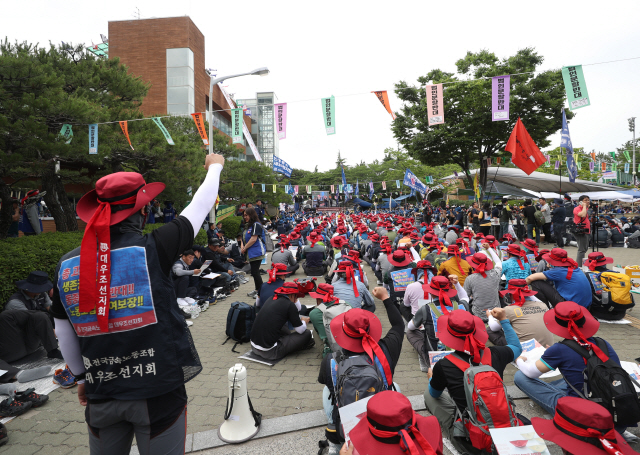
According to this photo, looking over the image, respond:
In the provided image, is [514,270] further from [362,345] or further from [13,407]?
[13,407]

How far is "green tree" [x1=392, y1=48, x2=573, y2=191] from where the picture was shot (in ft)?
51.4

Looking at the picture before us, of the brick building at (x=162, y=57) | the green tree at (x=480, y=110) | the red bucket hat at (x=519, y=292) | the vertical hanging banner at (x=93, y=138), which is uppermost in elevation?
the brick building at (x=162, y=57)

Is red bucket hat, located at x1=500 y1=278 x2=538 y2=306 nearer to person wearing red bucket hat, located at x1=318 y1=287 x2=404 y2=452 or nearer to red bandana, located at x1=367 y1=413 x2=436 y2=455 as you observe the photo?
person wearing red bucket hat, located at x1=318 y1=287 x2=404 y2=452

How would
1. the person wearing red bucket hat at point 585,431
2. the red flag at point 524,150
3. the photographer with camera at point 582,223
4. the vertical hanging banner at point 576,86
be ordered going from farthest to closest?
the red flag at point 524,150 < the photographer with camera at point 582,223 < the vertical hanging banner at point 576,86 < the person wearing red bucket hat at point 585,431

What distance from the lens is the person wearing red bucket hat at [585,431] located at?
182 cm

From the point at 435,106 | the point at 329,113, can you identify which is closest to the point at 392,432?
the point at 329,113

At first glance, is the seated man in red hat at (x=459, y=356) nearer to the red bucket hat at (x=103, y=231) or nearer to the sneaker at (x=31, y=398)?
the red bucket hat at (x=103, y=231)

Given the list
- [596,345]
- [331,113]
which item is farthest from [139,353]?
[331,113]

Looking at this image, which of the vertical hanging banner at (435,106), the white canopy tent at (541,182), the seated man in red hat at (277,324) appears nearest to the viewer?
the seated man in red hat at (277,324)

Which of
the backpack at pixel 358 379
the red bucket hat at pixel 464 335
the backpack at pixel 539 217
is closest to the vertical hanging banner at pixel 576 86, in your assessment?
the backpack at pixel 539 217

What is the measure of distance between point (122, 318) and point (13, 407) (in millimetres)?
3384

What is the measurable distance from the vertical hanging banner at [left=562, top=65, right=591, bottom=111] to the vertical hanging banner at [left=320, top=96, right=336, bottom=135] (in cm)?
542

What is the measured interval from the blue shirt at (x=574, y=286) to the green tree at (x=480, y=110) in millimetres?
11261

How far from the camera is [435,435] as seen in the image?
1793 millimetres
